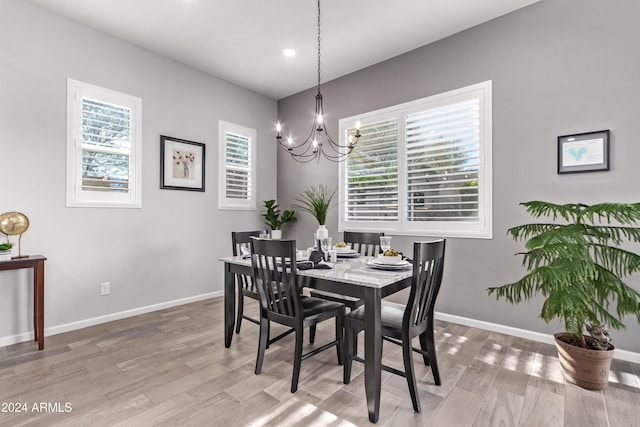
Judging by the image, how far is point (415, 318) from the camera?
1.93 metres

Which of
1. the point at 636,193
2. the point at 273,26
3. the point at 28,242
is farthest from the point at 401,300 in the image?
the point at 28,242

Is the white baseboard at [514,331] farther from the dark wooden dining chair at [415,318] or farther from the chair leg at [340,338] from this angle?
the chair leg at [340,338]

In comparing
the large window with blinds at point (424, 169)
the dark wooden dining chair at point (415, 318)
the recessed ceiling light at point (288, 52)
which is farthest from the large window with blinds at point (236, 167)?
the dark wooden dining chair at point (415, 318)

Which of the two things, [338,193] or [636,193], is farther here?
[338,193]

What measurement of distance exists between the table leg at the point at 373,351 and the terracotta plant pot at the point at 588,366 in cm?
141

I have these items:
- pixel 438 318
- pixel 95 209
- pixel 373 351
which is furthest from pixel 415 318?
pixel 95 209

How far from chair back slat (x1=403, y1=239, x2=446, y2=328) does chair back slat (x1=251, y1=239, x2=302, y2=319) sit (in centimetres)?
72

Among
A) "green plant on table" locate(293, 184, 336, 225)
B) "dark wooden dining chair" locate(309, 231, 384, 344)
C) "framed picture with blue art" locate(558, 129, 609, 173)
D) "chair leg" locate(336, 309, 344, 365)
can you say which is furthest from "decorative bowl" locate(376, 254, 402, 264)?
"green plant on table" locate(293, 184, 336, 225)

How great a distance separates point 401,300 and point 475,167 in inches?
69.6

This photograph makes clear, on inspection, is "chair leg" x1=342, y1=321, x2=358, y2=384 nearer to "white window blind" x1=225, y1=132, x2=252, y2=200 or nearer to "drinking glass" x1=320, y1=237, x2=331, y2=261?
"drinking glass" x1=320, y1=237, x2=331, y2=261

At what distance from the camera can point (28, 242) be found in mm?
2896

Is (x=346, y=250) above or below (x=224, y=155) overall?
below

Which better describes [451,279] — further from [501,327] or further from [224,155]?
[224,155]

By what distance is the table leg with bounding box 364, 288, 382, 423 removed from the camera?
1.76 meters
